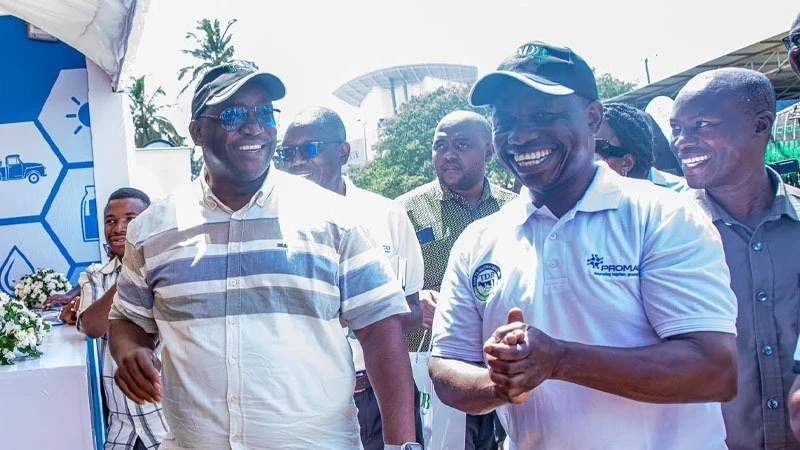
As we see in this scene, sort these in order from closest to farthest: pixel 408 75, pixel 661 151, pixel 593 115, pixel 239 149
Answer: pixel 593 115
pixel 239 149
pixel 661 151
pixel 408 75

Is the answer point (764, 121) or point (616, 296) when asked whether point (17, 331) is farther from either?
point (764, 121)

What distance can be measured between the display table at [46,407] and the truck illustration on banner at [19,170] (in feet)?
12.5

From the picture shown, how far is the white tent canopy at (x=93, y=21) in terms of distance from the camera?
519 cm

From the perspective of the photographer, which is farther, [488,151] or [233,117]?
[488,151]

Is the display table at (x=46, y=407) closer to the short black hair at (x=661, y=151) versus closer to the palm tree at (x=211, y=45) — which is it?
the short black hair at (x=661, y=151)

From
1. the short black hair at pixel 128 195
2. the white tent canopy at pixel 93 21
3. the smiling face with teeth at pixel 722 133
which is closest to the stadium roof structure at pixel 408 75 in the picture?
the white tent canopy at pixel 93 21

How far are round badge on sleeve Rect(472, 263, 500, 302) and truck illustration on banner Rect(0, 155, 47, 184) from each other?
21.0 ft

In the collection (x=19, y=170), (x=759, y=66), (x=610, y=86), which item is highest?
(x=610, y=86)

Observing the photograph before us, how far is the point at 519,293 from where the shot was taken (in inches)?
81.9

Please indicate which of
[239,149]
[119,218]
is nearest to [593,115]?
[239,149]

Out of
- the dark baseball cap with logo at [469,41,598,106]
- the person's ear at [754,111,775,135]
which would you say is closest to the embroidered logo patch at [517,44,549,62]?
the dark baseball cap with logo at [469,41,598,106]

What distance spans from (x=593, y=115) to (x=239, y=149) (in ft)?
3.73

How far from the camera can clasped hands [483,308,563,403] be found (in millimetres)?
1756

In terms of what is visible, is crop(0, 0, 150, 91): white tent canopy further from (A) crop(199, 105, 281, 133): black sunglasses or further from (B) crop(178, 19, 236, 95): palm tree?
(B) crop(178, 19, 236, 95): palm tree
